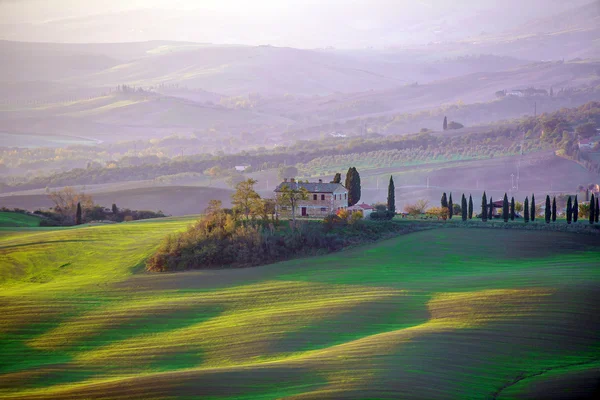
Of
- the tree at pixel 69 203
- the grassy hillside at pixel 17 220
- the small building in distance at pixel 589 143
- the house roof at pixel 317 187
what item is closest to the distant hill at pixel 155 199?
the tree at pixel 69 203

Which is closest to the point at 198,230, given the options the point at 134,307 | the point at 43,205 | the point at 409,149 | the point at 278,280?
the point at 278,280

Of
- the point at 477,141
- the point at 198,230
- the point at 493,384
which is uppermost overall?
the point at 477,141

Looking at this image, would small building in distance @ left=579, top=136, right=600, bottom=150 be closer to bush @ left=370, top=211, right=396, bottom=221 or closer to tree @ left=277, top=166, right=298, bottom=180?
tree @ left=277, top=166, right=298, bottom=180

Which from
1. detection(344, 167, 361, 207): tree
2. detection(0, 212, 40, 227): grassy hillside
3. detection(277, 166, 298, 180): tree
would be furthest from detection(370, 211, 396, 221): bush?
detection(277, 166, 298, 180): tree

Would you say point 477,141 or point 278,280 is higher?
point 477,141

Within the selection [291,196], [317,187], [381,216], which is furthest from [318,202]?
[381,216]

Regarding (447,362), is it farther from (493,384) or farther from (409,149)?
(409,149)

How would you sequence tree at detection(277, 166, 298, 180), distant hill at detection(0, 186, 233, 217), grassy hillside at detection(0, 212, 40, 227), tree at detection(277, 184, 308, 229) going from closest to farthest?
tree at detection(277, 184, 308, 229) → grassy hillside at detection(0, 212, 40, 227) → distant hill at detection(0, 186, 233, 217) → tree at detection(277, 166, 298, 180)
